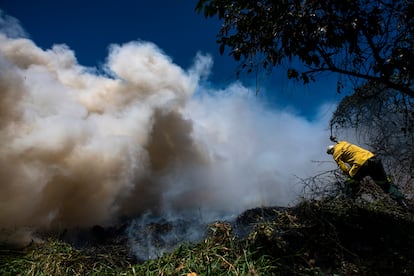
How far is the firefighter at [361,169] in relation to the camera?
273 inches

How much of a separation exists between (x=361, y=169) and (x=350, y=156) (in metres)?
0.58

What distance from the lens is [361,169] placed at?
770cm

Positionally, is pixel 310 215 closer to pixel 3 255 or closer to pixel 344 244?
pixel 344 244

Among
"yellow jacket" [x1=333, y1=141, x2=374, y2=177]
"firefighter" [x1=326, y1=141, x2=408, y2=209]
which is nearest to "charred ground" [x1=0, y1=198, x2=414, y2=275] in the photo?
"firefighter" [x1=326, y1=141, x2=408, y2=209]

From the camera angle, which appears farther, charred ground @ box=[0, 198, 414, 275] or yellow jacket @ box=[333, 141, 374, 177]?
yellow jacket @ box=[333, 141, 374, 177]

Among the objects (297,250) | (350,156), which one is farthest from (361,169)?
(297,250)

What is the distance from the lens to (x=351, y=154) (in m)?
8.18

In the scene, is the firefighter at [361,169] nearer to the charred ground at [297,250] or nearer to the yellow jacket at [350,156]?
the yellow jacket at [350,156]

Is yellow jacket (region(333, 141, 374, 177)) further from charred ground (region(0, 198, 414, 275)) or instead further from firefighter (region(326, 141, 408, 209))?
charred ground (region(0, 198, 414, 275))

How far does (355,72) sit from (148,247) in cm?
611

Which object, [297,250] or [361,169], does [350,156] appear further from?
[297,250]

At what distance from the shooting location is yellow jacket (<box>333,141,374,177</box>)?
7.80m

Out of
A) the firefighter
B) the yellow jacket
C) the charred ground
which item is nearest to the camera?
the charred ground

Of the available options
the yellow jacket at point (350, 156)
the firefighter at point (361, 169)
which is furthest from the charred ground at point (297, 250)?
the yellow jacket at point (350, 156)
